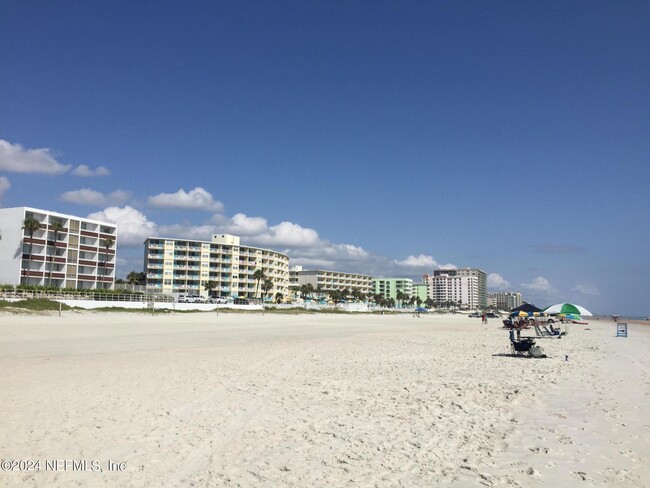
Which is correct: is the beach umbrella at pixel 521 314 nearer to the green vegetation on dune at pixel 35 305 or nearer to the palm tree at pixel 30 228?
the green vegetation on dune at pixel 35 305

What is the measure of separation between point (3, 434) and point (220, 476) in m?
4.06

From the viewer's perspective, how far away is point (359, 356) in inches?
768

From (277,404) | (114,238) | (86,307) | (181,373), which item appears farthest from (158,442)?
(114,238)

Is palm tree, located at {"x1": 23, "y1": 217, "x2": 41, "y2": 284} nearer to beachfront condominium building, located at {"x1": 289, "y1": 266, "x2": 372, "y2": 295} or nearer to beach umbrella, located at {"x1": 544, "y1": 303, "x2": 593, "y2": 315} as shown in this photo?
beach umbrella, located at {"x1": 544, "y1": 303, "x2": 593, "y2": 315}

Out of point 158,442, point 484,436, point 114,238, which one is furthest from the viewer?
point 114,238

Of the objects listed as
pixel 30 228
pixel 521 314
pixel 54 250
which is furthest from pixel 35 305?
pixel 521 314

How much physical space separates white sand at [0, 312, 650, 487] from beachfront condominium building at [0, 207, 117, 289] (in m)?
67.3

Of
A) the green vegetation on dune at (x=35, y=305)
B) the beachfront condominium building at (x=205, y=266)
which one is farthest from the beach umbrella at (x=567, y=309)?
the beachfront condominium building at (x=205, y=266)

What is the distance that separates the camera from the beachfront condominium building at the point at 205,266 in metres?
121

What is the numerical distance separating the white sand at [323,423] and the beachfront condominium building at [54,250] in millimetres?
67307

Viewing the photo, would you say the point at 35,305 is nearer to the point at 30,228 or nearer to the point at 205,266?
the point at 30,228

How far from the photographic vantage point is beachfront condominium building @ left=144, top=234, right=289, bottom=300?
121m

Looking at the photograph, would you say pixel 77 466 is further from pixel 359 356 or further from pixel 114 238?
pixel 114 238

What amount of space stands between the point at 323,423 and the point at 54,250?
80.6m
